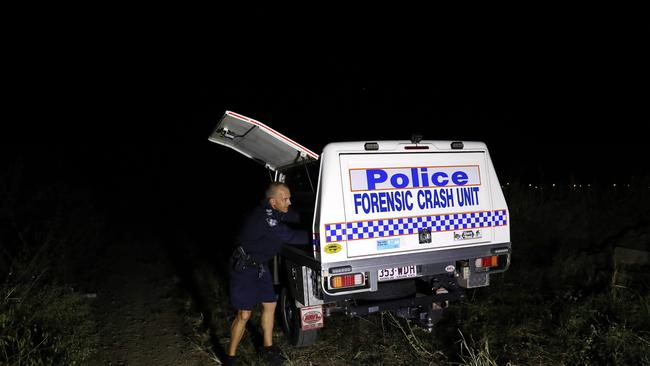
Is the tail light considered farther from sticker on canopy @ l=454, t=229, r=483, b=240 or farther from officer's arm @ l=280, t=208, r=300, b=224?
sticker on canopy @ l=454, t=229, r=483, b=240

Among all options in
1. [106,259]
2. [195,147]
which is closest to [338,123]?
[195,147]

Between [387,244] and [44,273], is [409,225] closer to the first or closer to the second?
[387,244]

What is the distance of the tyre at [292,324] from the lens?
15.0 ft

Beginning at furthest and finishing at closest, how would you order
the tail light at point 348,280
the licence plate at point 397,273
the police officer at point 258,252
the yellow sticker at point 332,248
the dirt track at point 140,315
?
the dirt track at point 140,315 → the licence plate at point 397,273 → the police officer at point 258,252 → the tail light at point 348,280 → the yellow sticker at point 332,248

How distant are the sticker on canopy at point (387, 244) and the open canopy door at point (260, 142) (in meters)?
0.96

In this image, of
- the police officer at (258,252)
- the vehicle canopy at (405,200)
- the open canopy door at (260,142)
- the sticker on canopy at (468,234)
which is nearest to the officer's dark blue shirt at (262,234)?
the police officer at (258,252)

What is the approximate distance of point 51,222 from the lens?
7.91m

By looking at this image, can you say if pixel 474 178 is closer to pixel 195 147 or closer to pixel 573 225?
pixel 573 225

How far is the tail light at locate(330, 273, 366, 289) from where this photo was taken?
3.78m

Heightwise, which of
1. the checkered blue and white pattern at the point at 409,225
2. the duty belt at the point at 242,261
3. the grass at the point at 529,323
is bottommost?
the grass at the point at 529,323

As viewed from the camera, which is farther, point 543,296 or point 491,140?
point 491,140

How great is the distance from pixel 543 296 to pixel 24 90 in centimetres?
3872

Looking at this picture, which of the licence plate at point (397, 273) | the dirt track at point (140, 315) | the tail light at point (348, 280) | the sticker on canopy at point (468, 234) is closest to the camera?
the tail light at point (348, 280)

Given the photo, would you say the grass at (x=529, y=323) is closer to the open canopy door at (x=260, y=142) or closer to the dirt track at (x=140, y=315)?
the dirt track at (x=140, y=315)
